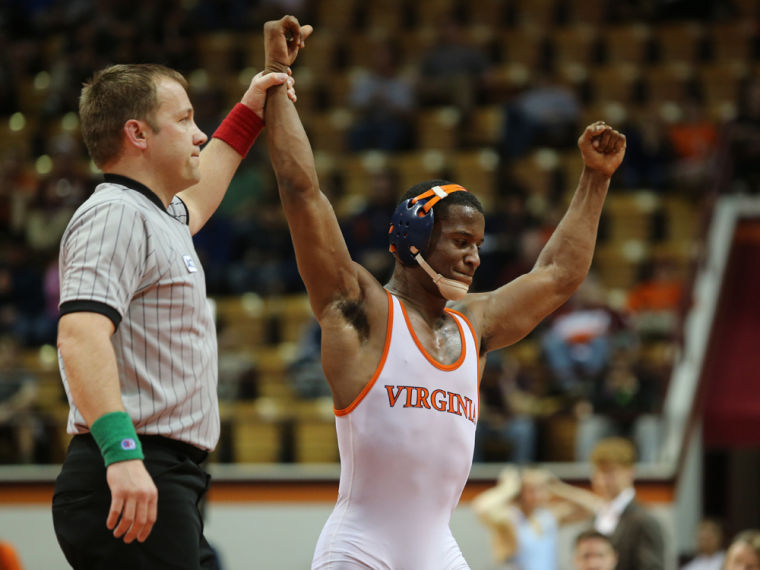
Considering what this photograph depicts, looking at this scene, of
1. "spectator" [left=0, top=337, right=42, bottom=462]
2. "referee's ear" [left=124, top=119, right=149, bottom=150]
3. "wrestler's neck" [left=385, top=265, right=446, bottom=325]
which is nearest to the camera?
"referee's ear" [left=124, top=119, right=149, bottom=150]

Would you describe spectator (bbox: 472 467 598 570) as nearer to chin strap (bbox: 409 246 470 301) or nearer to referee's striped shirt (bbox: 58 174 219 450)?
chin strap (bbox: 409 246 470 301)

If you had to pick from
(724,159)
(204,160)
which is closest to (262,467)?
(724,159)

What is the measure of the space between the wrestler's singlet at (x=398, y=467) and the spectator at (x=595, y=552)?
306 centimetres

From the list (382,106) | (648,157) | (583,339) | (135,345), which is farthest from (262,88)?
(382,106)

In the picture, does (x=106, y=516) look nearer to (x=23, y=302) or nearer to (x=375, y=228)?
(x=375, y=228)

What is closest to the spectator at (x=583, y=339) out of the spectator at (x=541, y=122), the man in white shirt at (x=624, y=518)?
the spectator at (x=541, y=122)

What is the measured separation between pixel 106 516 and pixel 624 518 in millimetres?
4772

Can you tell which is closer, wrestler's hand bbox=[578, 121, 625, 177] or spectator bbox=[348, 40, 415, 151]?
wrestler's hand bbox=[578, 121, 625, 177]

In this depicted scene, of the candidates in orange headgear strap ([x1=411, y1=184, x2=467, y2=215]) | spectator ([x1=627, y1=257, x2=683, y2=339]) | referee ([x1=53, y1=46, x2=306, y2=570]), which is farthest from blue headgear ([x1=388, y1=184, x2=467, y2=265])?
spectator ([x1=627, y1=257, x2=683, y2=339])

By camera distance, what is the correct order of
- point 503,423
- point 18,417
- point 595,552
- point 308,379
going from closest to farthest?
1. point 595,552
2. point 503,423
3. point 18,417
4. point 308,379

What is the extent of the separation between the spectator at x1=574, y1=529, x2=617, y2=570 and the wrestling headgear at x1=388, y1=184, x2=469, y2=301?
323cm

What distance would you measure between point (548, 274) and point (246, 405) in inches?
266

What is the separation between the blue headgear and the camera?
404cm

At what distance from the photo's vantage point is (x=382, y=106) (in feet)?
47.9
